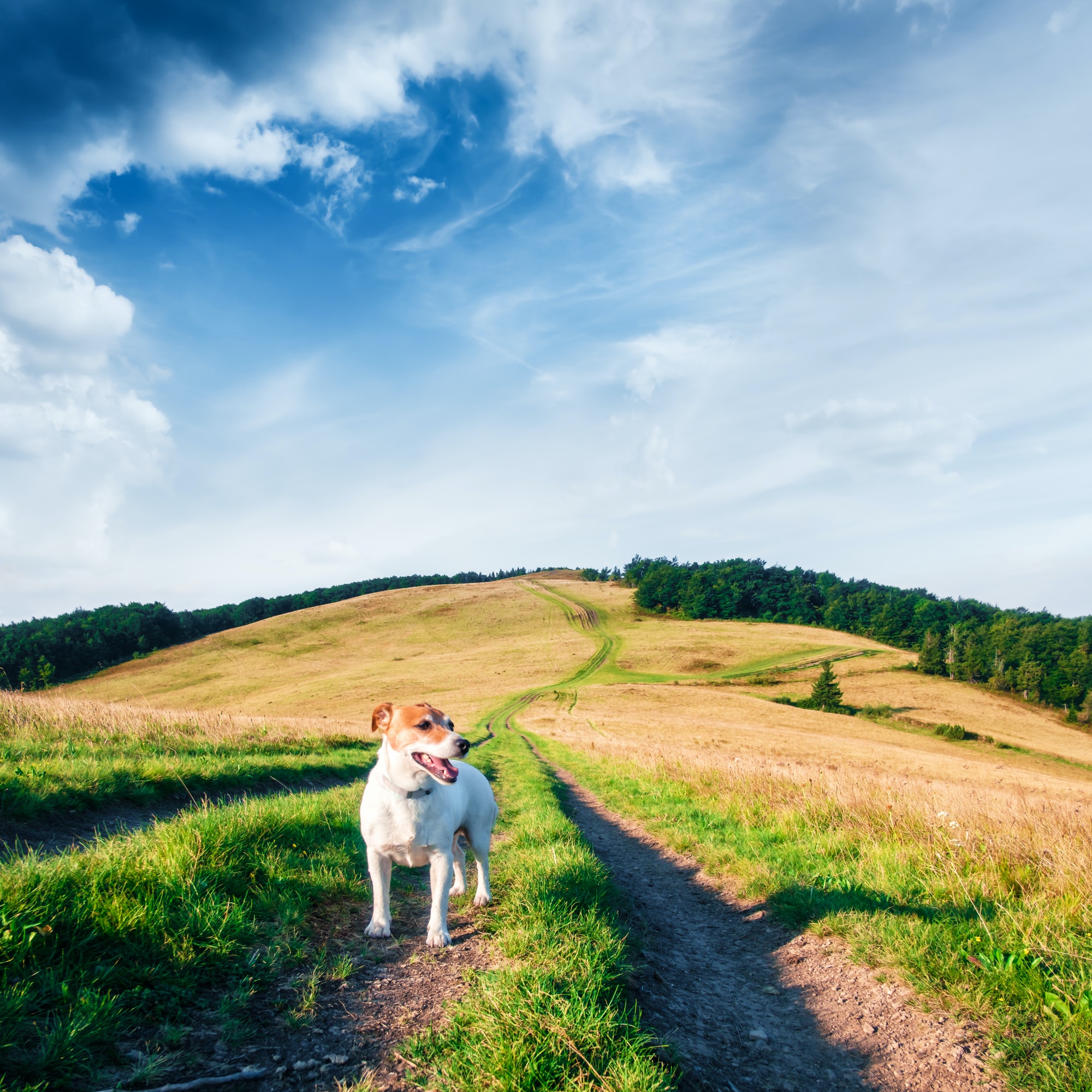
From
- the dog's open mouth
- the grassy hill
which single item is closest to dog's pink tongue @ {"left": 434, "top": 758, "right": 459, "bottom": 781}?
the dog's open mouth

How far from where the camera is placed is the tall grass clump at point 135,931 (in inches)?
110

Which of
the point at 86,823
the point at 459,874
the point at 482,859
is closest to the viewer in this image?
the point at 482,859

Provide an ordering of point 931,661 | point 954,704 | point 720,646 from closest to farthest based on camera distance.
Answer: point 954,704
point 931,661
point 720,646

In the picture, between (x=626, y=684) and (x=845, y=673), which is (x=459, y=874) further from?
(x=845, y=673)

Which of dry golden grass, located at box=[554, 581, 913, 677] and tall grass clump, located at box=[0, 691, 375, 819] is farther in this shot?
dry golden grass, located at box=[554, 581, 913, 677]

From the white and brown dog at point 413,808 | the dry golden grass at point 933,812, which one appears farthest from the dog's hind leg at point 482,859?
the dry golden grass at point 933,812

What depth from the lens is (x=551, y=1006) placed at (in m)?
3.29

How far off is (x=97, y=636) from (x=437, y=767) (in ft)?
309

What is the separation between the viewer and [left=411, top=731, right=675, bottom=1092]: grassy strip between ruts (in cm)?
286

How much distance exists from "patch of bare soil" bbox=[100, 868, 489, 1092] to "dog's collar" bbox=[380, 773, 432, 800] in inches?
45.1

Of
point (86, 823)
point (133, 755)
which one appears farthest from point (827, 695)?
point (86, 823)

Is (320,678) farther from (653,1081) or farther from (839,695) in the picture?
(653,1081)

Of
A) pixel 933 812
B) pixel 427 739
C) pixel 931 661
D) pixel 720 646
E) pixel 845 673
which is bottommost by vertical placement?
pixel 845 673

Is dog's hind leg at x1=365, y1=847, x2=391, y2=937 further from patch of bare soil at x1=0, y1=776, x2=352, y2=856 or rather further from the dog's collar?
patch of bare soil at x1=0, y1=776, x2=352, y2=856
